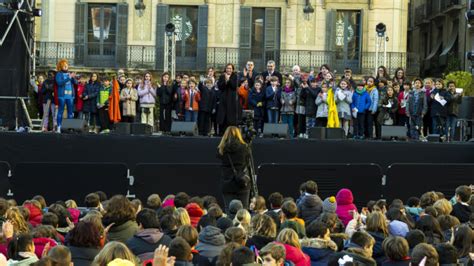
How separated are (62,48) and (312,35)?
947 centimetres

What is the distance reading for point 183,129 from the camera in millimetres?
22156

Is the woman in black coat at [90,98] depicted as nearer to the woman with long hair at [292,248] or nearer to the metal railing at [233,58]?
the metal railing at [233,58]

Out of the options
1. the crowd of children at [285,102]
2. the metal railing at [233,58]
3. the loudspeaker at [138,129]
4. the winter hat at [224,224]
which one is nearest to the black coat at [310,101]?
the crowd of children at [285,102]

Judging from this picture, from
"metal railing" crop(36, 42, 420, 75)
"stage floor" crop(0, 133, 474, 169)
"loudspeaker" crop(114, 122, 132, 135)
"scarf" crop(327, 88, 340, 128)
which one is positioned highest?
"metal railing" crop(36, 42, 420, 75)

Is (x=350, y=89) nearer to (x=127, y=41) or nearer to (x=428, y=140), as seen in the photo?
(x=428, y=140)

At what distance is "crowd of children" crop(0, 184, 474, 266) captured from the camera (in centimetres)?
961

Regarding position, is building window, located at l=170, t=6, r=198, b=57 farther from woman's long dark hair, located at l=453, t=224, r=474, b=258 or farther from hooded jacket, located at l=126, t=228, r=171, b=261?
hooded jacket, located at l=126, t=228, r=171, b=261

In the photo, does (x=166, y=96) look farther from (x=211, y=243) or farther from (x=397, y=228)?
(x=211, y=243)

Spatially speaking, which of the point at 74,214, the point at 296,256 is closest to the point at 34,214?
the point at 74,214

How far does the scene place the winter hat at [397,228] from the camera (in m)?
12.9

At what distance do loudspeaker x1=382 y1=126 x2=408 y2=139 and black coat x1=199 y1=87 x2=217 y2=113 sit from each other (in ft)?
13.6

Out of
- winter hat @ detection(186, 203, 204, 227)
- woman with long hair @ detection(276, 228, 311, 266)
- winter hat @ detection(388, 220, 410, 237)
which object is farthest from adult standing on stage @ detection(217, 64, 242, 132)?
woman with long hair @ detection(276, 228, 311, 266)

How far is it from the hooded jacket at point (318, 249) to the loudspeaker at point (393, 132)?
439 inches

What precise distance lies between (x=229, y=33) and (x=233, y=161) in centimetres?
2321
